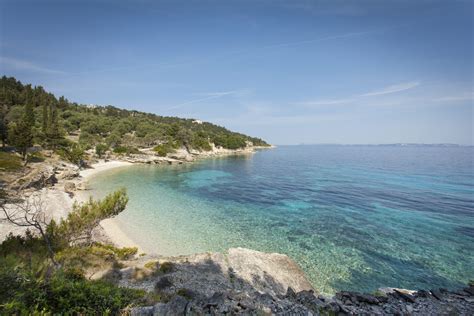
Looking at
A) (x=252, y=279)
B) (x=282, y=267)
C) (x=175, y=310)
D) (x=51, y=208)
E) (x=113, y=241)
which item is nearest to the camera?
(x=175, y=310)

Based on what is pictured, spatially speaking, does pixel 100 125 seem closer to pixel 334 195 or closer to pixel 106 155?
pixel 106 155

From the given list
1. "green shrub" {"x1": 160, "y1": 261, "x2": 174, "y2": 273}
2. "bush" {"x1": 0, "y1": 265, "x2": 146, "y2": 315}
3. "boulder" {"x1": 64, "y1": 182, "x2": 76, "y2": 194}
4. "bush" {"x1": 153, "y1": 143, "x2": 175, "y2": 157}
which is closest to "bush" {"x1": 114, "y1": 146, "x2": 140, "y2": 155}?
"bush" {"x1": 153, "y1": 143, "x2": 175, "y2": 157}

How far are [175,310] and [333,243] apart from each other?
56.9 feet

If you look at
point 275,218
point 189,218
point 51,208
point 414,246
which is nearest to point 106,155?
point 51,208

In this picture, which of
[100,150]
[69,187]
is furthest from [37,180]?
[100,150]

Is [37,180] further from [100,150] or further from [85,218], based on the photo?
[100,150]

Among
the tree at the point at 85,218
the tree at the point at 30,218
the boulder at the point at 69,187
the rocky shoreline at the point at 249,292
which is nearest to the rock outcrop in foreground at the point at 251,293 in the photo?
the rocky shoreline at the point at 249,292

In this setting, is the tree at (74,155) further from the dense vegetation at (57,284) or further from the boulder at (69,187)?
the dense vegetation at (57,284)

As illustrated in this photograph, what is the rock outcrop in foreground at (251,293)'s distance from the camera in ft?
25.5

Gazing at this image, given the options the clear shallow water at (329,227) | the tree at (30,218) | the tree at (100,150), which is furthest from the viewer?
the tree at (100,150)

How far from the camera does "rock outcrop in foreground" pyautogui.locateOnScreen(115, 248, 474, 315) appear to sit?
25.5 ft

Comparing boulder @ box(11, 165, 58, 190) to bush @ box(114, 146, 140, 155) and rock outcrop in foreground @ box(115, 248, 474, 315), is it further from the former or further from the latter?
bush @ box(114, 146, 140, 155)

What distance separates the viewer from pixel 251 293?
10797 millimetres

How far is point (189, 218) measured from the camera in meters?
25.3
